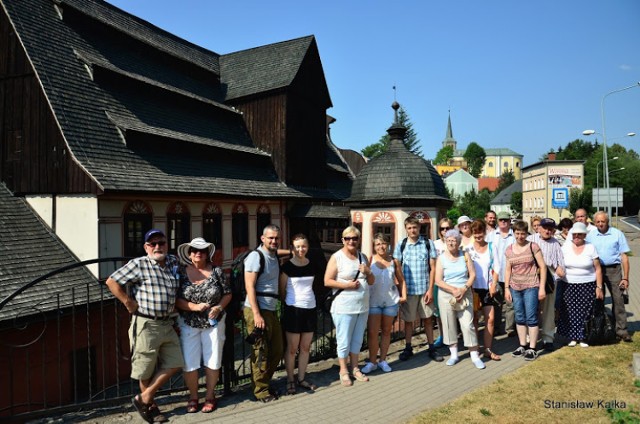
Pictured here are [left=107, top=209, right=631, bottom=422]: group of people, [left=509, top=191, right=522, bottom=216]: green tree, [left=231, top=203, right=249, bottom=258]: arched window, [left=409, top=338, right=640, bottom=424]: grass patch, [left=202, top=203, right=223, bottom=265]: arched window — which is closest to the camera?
[left=107, top=209, right=631, bottom=422]: group of people

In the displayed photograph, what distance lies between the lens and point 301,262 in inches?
194

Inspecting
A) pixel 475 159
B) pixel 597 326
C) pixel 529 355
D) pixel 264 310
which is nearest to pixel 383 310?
pixel 264 310

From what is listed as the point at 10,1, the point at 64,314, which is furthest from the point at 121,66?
the point at 64,314

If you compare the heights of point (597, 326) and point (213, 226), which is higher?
point (213, 226)

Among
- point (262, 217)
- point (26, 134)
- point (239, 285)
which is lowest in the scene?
point (239, 285)

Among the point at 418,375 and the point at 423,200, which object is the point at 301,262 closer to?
the point at 418,375

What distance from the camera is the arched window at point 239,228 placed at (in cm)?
1571

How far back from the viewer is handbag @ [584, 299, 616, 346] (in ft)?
20.9

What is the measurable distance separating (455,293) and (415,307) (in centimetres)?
63

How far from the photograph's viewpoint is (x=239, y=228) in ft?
52.4

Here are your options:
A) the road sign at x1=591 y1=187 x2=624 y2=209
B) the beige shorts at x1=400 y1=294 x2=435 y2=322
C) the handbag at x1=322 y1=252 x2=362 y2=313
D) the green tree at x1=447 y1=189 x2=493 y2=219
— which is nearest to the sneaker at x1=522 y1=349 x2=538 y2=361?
the beige shorts at x1=400 y1=294 x2=435 y2=322

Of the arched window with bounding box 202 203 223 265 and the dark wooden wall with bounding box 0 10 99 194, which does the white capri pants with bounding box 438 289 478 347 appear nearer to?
the dark wooden wall with bounding box 0 10 99 194

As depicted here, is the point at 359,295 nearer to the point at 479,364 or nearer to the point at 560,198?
the point at 479,364

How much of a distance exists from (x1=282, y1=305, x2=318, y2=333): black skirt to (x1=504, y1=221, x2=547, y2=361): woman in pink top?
3.01 m
